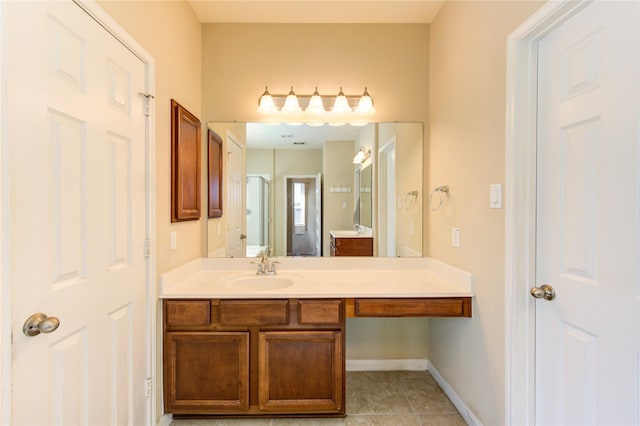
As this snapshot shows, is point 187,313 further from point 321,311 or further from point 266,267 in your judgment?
point 321,311

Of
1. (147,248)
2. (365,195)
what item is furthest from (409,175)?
(147,248)

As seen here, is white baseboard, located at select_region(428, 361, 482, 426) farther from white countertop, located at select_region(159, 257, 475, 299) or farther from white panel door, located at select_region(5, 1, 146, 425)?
white panel door, located at select_region(5, 1, 146, 425)

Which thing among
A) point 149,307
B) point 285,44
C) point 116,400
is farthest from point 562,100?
point 116,400

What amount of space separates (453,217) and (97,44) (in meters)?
2.04

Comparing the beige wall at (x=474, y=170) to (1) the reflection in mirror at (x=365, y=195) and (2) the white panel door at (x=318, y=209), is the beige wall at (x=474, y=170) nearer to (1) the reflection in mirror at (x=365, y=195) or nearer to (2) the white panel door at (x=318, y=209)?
(1) the reflection in mirror at (x=365, y=195)

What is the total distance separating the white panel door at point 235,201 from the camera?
247 centimetres

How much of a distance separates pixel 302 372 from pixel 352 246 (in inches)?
38.7

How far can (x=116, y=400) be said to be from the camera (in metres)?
1.43

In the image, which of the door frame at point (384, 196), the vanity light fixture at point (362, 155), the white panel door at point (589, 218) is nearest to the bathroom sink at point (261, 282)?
the door frame at point (384, 196)

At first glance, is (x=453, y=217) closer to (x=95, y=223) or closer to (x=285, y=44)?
(x=285, y=44)

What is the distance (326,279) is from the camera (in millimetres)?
2205

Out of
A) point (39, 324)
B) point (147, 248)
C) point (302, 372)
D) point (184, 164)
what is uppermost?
point (184, 164)

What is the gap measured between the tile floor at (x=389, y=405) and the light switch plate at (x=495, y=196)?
134 centimetres

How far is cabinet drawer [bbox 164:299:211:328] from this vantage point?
182 centimetres
